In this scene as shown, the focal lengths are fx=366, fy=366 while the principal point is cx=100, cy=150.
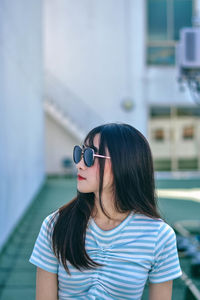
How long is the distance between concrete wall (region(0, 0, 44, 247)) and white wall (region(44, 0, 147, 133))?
21.5 feet

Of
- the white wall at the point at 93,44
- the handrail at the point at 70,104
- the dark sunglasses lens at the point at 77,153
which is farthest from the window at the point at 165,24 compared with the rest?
the dark sunglasses lens at the point at 77,153

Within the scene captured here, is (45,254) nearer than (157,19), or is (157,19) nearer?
(45,254)

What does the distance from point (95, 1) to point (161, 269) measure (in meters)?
15.3

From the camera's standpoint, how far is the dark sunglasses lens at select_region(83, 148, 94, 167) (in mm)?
1501

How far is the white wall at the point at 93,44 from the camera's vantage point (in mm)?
15195

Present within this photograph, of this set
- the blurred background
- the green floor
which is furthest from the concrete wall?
the blurred background

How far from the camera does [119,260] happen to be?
56.3 inches

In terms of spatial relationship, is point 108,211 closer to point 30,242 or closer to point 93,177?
point 93,177

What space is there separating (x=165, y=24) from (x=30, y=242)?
12.8 meters

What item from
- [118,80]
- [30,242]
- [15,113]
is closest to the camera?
[30,242]

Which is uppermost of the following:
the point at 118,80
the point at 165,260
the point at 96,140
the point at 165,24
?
the point at 165,24

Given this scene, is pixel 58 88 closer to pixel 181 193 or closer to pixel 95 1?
pixel 95 1

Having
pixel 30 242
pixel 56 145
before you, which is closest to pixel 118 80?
pixel 56 145

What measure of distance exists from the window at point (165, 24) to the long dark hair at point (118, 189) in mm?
14865
